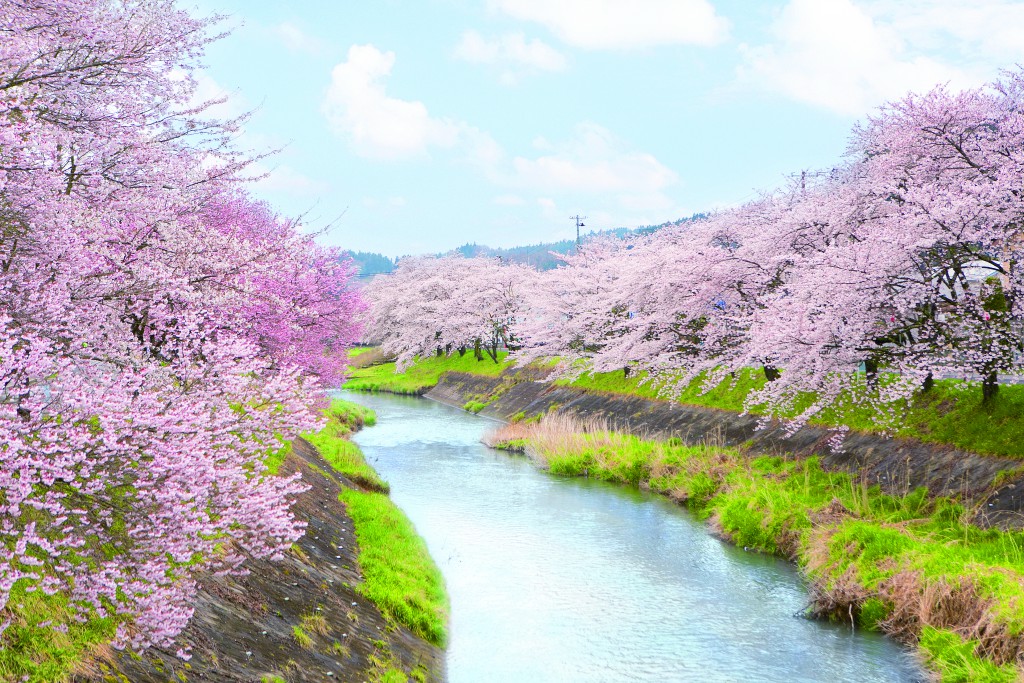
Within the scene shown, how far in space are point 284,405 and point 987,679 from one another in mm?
10469

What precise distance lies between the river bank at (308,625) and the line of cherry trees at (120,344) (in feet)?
1.18

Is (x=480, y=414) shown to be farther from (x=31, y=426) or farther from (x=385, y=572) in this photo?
(x=31, y=426)

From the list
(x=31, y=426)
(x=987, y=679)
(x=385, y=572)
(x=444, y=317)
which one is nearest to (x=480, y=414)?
(x=444, y=317)

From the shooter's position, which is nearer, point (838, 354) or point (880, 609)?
point (880, 609)

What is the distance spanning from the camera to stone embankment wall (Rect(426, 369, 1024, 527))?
15867mm

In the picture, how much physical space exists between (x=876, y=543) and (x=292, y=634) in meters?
11.7

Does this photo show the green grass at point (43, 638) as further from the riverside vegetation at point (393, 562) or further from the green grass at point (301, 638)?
the riverside vegetation at point (393, 562)

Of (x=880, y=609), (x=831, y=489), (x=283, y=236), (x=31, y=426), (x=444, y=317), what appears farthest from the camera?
(x=444, y=317)

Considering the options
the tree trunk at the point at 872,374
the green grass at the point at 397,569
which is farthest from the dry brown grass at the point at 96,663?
the tree trunk at the point at 872,374

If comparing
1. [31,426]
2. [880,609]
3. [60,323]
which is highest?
[60,323]

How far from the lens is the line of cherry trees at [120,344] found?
614 centimetres

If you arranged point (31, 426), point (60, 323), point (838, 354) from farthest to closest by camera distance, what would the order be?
point (838, 354), point (60, 323), point (31, 426)

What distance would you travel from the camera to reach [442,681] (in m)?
11.7

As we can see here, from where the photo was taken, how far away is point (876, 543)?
15.4m
